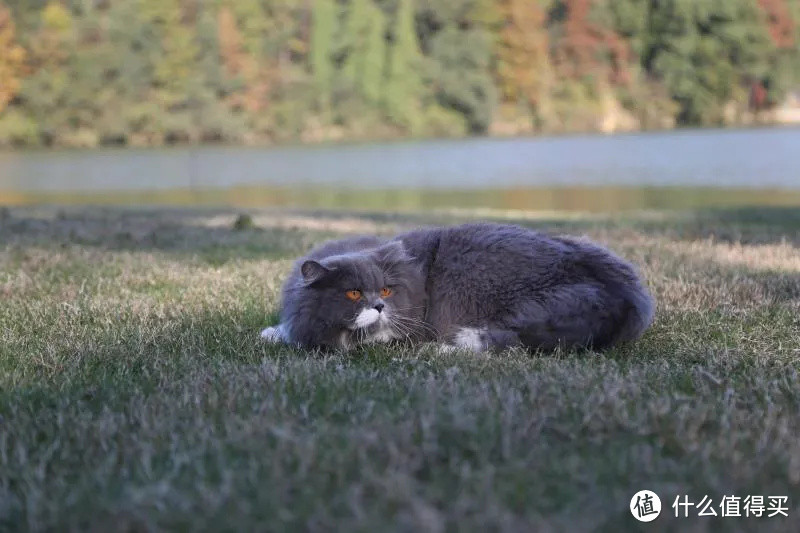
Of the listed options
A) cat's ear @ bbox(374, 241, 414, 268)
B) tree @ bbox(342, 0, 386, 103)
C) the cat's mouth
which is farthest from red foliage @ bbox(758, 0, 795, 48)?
the cat's mouth

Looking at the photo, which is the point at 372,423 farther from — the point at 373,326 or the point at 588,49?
the point at 588,49

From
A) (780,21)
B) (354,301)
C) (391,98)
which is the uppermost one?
(780,21)

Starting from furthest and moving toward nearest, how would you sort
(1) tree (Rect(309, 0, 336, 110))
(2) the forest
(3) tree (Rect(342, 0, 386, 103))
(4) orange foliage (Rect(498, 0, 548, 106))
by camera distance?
(4) orange foliage (Rect(498, 0, 548, 106)) < (3) tree (Rect(342, 0, 386, 103)) < (1) tree (Rect(309, 0, 336, 110)) < (2) the forest

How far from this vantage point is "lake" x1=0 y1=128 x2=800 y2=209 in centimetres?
1970

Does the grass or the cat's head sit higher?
the cat's head

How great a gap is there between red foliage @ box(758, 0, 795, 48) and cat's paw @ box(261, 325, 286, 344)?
1843 inches

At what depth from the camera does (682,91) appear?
145 ft

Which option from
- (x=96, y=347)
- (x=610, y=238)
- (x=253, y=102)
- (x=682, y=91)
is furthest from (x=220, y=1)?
(x=96, y=347)

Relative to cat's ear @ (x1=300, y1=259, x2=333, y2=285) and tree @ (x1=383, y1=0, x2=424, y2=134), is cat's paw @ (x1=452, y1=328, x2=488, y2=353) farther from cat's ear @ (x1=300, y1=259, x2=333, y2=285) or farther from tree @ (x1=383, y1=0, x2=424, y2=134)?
tree @ (x1=383, y1=0, x2=424, y2=134)

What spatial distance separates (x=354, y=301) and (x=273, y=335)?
540 millimetres

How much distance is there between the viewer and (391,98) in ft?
137

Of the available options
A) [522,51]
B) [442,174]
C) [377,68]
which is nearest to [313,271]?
[442,174]

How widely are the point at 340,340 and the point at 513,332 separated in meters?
0.77

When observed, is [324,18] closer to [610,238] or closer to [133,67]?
[133,67]
